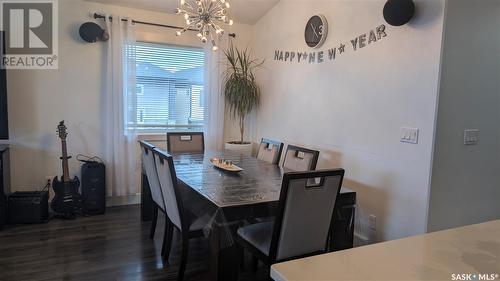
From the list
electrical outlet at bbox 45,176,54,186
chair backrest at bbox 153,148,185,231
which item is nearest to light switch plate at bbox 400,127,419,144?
chair backrest at bbox 153,148,185,231

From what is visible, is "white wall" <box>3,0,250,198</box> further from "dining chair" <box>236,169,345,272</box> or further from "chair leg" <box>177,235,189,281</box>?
"dining chair" <box>236,169,345,272</box>

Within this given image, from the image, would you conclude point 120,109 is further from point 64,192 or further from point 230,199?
point 230,199

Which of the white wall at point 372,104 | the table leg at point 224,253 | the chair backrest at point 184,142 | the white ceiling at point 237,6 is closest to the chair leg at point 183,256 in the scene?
the table leg at point 224,253

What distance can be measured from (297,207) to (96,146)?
10.3 feet

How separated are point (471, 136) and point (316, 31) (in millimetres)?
1846

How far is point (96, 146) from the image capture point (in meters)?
4.16

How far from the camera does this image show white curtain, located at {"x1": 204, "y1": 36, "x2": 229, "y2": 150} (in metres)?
4.60

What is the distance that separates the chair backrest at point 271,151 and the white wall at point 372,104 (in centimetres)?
49

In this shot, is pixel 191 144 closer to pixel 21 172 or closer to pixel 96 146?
pixel 96 146

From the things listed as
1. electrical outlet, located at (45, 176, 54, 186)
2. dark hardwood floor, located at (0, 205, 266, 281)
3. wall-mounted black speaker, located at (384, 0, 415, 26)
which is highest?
wall-mounted black speaker, located at (384, 0, 415, 26)

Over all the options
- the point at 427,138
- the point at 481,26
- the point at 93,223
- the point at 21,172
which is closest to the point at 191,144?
the point at 93,223

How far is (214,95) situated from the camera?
465cm

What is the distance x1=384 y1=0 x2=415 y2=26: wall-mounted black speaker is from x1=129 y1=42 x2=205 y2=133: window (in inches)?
106

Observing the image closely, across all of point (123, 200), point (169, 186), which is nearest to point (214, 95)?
point (123, 200)
